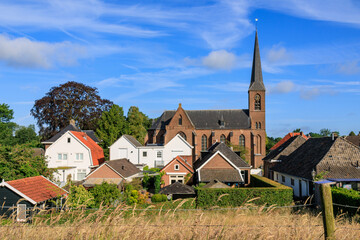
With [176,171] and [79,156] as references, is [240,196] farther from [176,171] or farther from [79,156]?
[79,156]

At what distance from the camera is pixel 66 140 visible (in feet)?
133

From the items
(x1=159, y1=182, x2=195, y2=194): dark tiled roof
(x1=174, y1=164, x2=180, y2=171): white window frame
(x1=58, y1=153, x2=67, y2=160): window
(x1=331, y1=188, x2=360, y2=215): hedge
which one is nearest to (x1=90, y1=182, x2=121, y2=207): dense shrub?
(x1=159, y1=182, x2=195, y2=194): dark tiled roof

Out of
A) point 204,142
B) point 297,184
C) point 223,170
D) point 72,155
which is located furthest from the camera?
point 204,142

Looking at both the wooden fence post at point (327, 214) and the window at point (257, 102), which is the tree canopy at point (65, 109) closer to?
the window at point (257, 102)

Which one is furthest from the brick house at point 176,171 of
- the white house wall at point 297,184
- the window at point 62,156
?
the window at point 62,156

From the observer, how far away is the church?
59281mm

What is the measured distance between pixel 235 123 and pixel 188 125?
33.5 ft

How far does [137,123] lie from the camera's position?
250 ft

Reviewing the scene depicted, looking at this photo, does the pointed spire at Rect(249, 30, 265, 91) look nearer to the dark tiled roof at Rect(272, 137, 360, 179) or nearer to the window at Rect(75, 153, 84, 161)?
the dark tiled roof at Rect(272, 137, 360, 179)

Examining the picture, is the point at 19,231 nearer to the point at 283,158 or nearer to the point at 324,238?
the point at 324,238

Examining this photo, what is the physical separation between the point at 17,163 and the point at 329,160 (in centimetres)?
2815

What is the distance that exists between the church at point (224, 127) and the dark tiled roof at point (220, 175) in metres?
25.4

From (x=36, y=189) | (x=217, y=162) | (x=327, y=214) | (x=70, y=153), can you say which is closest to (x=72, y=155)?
(x=70, y=153)

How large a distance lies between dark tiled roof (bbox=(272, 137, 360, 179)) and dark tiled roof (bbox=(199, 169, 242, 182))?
557 cm
